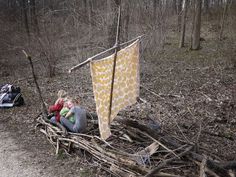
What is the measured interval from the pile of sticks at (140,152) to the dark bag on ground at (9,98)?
10.8 feet

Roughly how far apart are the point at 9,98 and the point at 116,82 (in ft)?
18.2

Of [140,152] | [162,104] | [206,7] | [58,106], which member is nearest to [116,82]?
[140,152]

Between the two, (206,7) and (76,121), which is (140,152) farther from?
(206,7)

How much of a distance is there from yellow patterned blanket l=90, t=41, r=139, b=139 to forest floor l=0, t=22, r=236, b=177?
1110mm

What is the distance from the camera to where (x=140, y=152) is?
16.2 ft

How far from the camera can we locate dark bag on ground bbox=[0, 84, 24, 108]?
9047 mm

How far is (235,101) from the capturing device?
822 centimetres

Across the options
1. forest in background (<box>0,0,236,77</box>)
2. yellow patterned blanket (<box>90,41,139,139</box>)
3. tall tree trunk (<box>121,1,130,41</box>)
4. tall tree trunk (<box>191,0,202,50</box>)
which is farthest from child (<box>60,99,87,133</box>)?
tall tree trunk (<box>191,0,202,50</box>)

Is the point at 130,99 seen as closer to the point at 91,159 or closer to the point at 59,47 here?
the point at 91,159

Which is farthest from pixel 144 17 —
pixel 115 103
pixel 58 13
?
pixel 115 103

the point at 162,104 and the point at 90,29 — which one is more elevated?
the point at 90,29

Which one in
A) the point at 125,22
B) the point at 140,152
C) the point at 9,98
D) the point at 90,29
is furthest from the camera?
the point at 90,29

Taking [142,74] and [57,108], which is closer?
[57,108]

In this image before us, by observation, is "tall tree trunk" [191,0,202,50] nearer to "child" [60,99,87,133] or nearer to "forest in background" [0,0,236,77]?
"forest in background" [0,0,236,77]
